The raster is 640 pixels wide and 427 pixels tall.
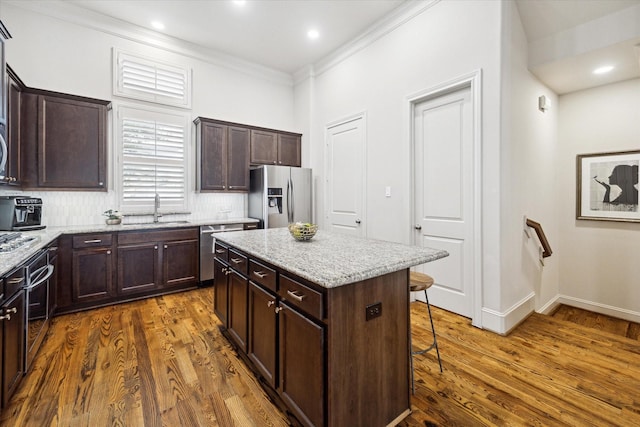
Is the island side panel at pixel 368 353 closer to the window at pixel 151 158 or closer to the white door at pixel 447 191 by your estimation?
the white door at pixel 447 191

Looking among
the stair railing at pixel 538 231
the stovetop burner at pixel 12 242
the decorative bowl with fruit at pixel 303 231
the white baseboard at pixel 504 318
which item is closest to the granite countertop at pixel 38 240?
the stovetop burner at pixel 12 242

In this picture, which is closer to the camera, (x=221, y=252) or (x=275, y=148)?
(x=221, y=252)

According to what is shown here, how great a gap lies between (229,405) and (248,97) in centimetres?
472

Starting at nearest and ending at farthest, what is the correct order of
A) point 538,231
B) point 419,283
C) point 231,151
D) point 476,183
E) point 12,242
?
point 419,283 → point 12,242 → point 476,183 → point 538,231 → point 231,151

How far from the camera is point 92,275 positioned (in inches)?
131

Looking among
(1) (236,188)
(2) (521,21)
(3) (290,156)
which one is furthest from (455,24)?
(1) (236,188)

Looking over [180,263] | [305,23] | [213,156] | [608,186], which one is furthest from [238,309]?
[608,186]

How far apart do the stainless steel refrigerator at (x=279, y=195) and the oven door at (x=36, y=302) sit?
8.53ft

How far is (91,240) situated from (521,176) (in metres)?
4.71

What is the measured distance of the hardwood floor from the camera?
168cm

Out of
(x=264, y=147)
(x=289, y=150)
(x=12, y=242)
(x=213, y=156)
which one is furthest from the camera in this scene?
(x=289, y=150)

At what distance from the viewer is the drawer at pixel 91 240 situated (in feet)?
10.6

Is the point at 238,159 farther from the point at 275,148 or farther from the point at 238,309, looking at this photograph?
the point at 238,309

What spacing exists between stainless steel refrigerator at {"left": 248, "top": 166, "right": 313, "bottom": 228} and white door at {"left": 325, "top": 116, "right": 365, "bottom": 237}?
17.2 inches
